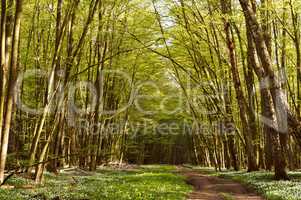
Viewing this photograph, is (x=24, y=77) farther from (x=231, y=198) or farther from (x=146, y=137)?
(x=146, y=137)

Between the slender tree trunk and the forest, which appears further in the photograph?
the forest

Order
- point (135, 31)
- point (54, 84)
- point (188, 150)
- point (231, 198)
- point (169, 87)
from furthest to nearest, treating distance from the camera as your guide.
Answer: point (188, 150) → point (169, 87) → point (135, 31) → point (54, 84) → point (231, 198)

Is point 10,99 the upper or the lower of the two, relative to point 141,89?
lower

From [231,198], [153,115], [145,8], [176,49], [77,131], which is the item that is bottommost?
[231,198]

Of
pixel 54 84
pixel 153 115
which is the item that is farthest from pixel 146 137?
pixel 54 84

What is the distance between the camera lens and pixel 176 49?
127ft

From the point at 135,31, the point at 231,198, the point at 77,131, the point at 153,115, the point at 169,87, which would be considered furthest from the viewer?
the point at 153,115

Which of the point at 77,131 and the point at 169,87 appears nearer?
the point at 77,131

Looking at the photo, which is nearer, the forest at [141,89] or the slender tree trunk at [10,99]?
the slender tree trunk at [10,99]

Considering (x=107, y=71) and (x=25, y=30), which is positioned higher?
(x=25, y=30)

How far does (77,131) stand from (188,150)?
56.6 metres

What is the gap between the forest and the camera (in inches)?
617

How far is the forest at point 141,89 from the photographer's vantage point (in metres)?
15.7

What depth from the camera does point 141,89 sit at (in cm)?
5638
